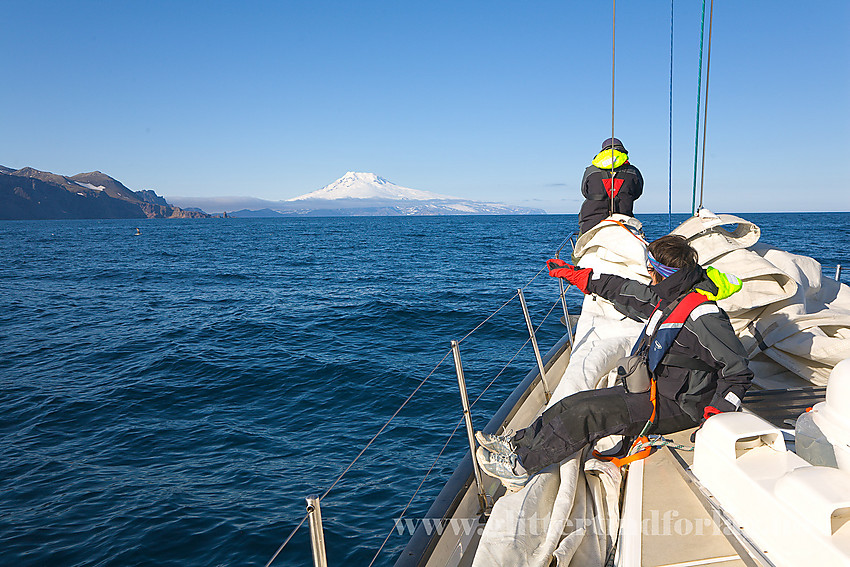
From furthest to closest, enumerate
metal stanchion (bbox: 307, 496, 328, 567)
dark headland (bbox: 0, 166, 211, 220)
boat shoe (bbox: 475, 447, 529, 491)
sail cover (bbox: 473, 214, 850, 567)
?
dark headland (bbox: 0, 166, 211, 220) < boat shoe (bbox: 475, 447, 529, 491) < sail cover (bbox: 473, 214, 850, 567) < metal stanchion (bbox: 307, 496, 328, 567)

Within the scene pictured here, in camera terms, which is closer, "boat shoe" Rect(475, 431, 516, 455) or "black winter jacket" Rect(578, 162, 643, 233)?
"boat shoe" Rect(475, 431, 516, 455)

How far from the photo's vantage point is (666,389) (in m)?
2.53

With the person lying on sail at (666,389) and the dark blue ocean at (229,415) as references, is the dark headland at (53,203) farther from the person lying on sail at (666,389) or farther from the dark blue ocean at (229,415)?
the person lying on sail at (666,389)

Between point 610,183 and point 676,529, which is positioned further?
point 610,183

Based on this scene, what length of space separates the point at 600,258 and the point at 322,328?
830 centimetres

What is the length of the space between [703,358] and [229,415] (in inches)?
238

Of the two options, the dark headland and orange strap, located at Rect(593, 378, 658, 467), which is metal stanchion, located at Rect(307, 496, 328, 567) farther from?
the dark headland

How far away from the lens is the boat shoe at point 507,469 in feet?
7.63

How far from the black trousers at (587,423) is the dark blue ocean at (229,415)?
2277 mm

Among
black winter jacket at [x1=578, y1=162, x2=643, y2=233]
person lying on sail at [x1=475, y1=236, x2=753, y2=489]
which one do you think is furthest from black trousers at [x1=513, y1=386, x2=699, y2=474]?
black winter jacket at [x1=578, y1=162, x2=643, y2=233]

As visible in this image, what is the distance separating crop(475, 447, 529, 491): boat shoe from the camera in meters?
2.33

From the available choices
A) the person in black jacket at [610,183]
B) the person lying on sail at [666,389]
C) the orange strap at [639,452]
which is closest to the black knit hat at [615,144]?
the person in black jacket at [610,183]

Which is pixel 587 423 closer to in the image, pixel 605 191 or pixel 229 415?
pixel 605 191

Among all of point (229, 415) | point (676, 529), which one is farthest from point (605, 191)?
point (229, 415)
